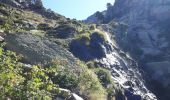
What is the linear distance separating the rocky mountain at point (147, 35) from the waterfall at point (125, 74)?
7.19 meters

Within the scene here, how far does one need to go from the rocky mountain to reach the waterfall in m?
7.19

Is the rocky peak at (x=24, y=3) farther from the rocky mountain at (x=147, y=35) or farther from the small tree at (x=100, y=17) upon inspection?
the small tree at (x=100, y=17)

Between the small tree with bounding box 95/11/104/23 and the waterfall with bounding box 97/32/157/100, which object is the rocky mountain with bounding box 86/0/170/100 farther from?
the waterfall with bounding box 97/32/157/100

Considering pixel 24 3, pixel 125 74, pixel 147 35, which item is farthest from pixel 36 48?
pixel 147 35

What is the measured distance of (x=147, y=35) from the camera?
93.7 meters

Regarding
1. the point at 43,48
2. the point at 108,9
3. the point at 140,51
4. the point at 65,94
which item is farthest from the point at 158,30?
the point at 65,94

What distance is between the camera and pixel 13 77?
21.8 meters

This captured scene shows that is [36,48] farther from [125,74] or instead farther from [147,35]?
[147,35]

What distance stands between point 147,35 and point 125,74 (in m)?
36.3

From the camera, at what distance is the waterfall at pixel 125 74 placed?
→ 178 feet

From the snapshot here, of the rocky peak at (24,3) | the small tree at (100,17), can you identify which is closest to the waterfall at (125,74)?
the rocky peak at (24,3)

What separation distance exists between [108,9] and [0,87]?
372 feet

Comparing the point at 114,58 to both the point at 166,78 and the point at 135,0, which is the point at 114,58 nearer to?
the point at 166,78

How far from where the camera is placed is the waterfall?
54200 millimetres
